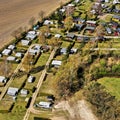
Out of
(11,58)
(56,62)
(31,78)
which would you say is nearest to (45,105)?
(31,78)

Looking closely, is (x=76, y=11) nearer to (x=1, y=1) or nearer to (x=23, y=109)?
(x=1, y=1)

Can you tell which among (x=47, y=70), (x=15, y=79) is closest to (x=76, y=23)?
(x=47, y=70)

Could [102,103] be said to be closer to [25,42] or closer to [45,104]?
[45,104]

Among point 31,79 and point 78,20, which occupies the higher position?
point 78,20

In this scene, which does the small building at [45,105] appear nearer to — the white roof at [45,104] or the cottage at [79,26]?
the white roof at [45,104]

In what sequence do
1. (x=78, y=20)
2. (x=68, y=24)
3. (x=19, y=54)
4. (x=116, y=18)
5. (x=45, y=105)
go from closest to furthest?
(x=45, y=105), (x=19, y=54), (x=68, y=24), (x=78, y=20), (x=116, y=18)

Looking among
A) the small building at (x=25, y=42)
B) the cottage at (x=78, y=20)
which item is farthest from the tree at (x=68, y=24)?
the small building at (x=25, y=42)

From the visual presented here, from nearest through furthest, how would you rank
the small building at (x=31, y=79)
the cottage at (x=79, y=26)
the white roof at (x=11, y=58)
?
the small building at (x=31, y=79), the white roof at (x=11, y=58), the cottage at (x=79, y=26)
